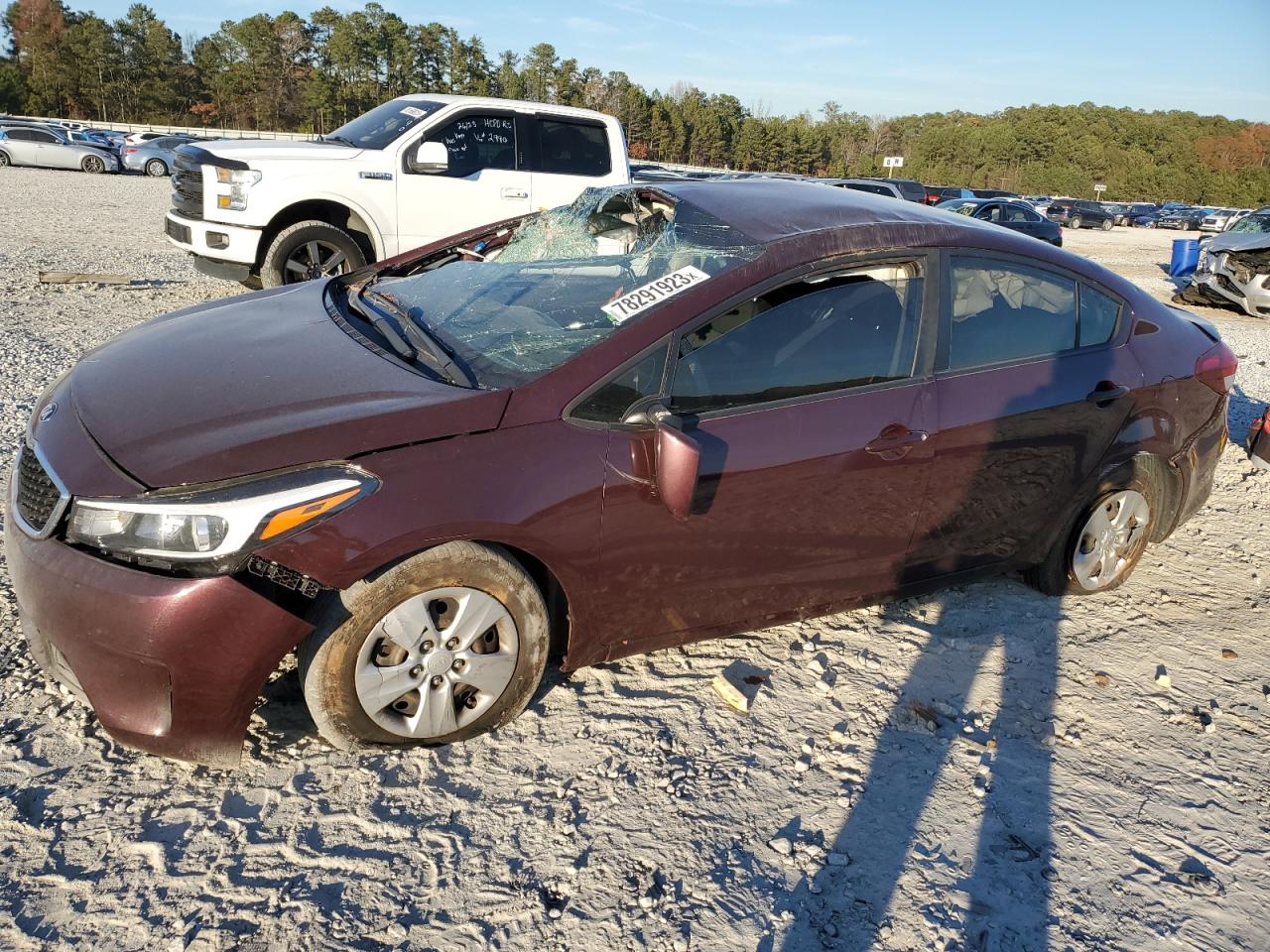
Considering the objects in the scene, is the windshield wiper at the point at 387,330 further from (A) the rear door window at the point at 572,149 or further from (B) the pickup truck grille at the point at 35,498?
(A) the rear door window at the point at 572,149

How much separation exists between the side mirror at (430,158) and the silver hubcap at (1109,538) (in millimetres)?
6159

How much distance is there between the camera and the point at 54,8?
6906 cm

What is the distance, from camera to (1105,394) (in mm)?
3783

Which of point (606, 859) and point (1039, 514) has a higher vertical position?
point (1039, 514)

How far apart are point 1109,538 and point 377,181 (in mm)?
6528

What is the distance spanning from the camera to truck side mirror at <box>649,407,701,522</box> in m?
2.68

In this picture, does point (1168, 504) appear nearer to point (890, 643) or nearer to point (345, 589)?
point (890, 643)

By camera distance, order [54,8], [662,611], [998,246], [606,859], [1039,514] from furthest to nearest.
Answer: [54,8]
[1039,514]
[998,246]
[662,611]
[606,859]

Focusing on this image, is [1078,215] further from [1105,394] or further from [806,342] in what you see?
[806,342]

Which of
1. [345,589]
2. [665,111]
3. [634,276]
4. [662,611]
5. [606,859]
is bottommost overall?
[606,859]

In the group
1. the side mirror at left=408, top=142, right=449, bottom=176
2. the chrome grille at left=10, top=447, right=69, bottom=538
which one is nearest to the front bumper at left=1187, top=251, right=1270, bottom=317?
the side mirror at left=408, top=142, right=449, bottom=176

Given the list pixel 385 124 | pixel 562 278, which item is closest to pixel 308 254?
pixel 385 124

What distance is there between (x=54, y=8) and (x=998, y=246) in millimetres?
A: 86445

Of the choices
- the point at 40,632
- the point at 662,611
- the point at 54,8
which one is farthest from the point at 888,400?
the point at 54,8
